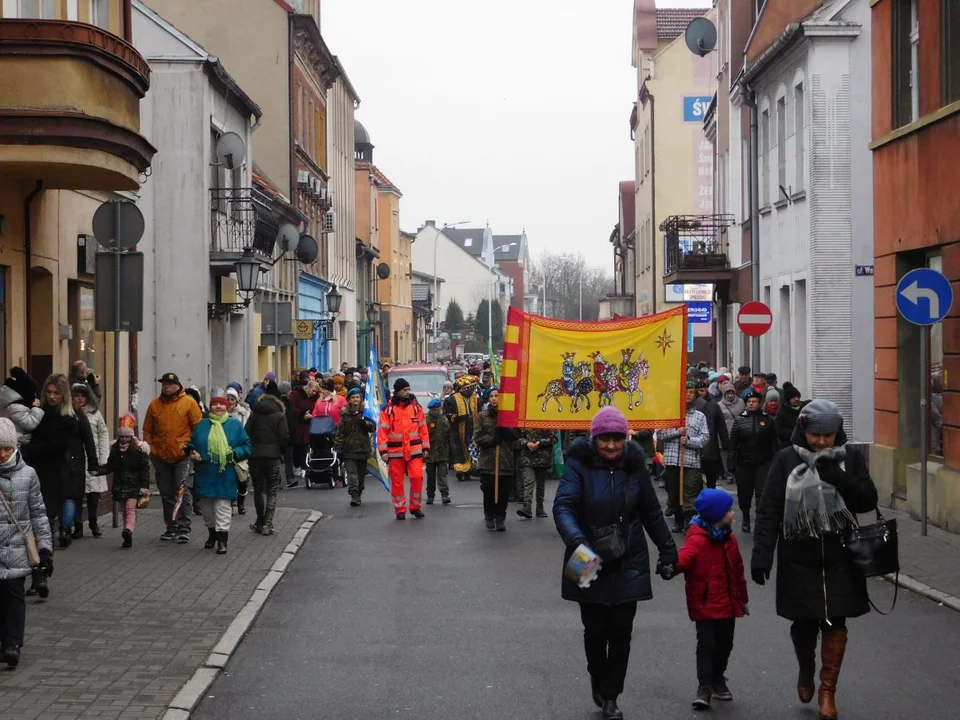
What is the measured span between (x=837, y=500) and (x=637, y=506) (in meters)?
1.02

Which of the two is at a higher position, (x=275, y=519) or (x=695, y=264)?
(x=695, y=264)

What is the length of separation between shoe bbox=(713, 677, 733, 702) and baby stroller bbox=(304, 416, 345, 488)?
17.1m

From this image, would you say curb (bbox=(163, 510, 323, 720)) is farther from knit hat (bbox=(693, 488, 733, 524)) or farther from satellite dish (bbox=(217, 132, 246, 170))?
satellite dish (bbox=(217, 132, 246, 170))

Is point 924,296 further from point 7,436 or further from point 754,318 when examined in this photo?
point 7,436

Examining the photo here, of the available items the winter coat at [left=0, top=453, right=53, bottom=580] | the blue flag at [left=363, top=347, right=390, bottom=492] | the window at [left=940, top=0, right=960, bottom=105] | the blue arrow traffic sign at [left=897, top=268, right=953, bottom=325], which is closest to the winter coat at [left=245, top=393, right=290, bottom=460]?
the blue flag at [left=363, top=347, right=390, bottom=492]

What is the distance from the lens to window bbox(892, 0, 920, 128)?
61.1 feet

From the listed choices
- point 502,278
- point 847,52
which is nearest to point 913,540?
point 847,52

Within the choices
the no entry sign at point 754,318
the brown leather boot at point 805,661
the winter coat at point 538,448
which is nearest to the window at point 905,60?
the no entry sign at point 754,318

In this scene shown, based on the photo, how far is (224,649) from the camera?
32.4ft

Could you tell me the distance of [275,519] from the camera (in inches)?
750

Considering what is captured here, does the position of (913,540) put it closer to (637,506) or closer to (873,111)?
(873,111)

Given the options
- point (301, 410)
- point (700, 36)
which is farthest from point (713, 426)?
point (700, 36)

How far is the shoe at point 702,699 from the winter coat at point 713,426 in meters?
9.17

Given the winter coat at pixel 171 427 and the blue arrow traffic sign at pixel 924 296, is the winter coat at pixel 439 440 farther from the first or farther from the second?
the blue arrow traffic sign at pixel 924 296
